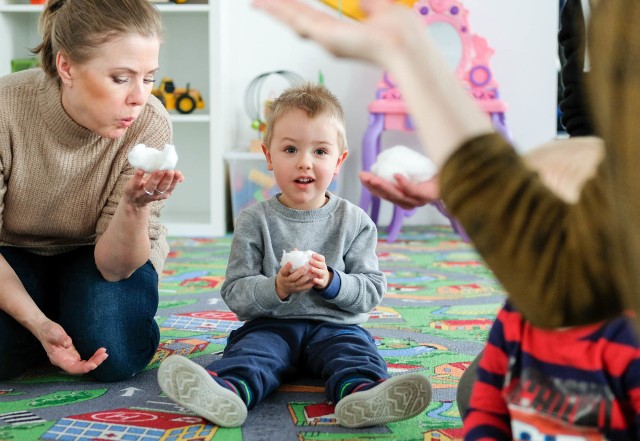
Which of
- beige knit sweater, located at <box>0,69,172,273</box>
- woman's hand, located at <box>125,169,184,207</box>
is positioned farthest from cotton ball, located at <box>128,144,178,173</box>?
beige knit sweater, located at <box>0,69,172,273</box>

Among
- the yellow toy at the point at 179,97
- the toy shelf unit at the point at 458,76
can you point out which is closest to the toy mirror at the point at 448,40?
the toy shelf unit at the point at 458,76

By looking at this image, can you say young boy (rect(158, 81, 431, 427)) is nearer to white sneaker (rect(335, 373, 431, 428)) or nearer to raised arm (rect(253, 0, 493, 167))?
white sneaker (rect(335, 373, 431, 428))

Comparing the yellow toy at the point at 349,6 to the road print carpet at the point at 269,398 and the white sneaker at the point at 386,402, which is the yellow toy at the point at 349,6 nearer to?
the road print carpet at the point at 269,398

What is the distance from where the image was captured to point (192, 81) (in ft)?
11.0

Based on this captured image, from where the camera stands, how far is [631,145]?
16.3 inches

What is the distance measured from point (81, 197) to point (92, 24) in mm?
296

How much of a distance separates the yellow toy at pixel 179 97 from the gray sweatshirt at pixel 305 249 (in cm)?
183

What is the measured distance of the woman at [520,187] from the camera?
43 centimetres

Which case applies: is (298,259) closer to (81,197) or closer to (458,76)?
(81,197)

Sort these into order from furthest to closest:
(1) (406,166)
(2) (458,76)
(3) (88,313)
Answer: (2) (458,76)
(3) (88,313)
(1) (406,166)

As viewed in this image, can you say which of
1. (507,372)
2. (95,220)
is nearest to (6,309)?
(95,220)

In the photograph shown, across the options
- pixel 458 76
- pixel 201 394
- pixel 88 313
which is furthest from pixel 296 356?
pixel 458 76

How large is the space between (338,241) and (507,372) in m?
0.61

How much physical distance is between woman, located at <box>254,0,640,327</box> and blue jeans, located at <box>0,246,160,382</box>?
916mm
